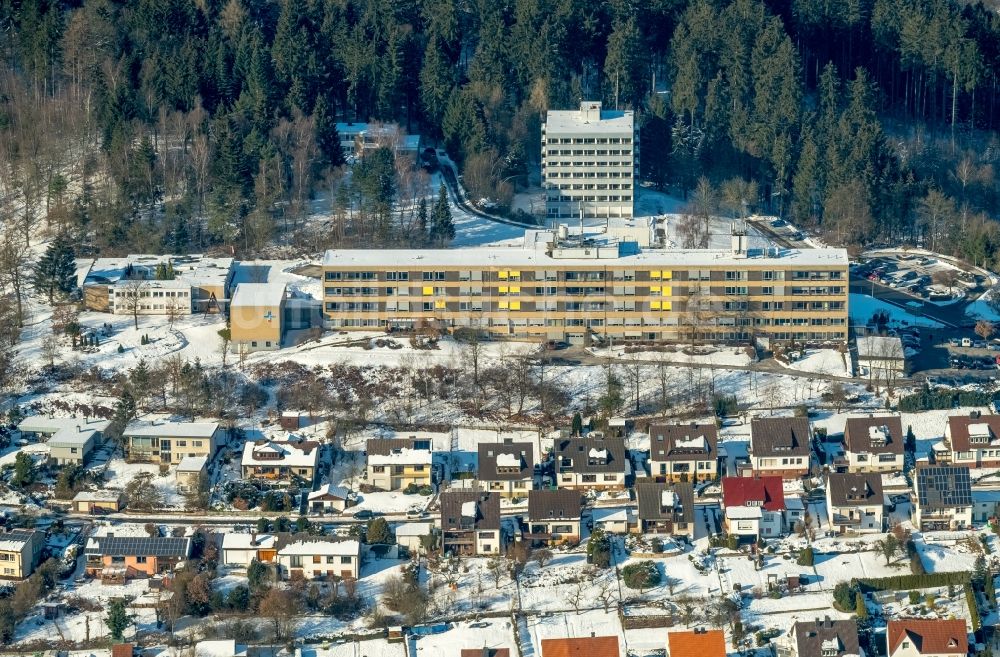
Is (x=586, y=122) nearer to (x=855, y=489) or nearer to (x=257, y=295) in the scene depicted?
(x=257, y=295)

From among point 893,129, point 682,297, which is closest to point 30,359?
point 682,297

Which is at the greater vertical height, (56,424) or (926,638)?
(56,424)

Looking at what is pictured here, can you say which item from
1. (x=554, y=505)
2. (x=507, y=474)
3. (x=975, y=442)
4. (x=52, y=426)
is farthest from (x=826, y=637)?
(x=52, y=426)

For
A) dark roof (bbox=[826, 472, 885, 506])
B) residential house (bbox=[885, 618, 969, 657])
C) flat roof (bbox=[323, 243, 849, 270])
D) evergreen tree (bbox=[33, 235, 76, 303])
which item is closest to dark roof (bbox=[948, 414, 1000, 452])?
dark roof (bbox=[826, 472, 885, 506])

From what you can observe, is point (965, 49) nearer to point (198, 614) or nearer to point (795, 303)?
point (795, 303)

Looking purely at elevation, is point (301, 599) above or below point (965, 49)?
below

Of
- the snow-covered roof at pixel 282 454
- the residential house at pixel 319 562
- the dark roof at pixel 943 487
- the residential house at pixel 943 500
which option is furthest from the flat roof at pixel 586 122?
the residential house at pixel 319 562

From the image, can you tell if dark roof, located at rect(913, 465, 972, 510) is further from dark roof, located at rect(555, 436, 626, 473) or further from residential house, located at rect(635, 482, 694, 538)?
dark roof, located at rect(555, 436, 626, 473)
